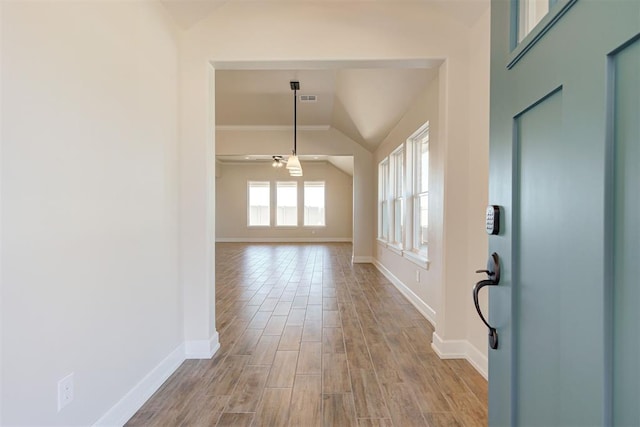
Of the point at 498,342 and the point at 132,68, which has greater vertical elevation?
the point at 132,68

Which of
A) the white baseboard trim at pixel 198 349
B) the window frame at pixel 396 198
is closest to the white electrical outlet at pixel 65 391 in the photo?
the white baseboard trim at pixel 198 349

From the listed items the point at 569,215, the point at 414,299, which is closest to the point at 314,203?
the point at 414,299

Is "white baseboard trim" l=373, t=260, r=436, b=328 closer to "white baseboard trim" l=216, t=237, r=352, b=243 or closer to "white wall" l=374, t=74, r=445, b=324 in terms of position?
"white wall" l=374, t=74, r=445, b=324

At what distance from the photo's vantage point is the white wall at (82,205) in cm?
113

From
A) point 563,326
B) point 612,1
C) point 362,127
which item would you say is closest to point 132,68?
point 612,1

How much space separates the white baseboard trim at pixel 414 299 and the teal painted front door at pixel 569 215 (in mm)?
2398

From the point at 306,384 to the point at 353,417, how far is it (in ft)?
1.39

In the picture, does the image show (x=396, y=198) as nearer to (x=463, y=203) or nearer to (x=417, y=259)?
(x=417, y=259)

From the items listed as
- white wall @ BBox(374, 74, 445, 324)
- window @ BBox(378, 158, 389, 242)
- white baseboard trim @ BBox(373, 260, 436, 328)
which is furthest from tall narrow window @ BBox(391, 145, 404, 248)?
white baseboard trim @ BBox(373, 260, 436, 328)

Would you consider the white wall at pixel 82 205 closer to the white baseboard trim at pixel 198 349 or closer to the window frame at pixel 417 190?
the white baseboard trim at pixel 198 349

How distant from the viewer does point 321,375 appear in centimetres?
218

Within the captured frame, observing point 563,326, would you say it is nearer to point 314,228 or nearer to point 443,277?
point 443,277

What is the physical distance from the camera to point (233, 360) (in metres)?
2.40

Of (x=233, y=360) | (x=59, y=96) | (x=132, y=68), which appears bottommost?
(x=233, y=360)
